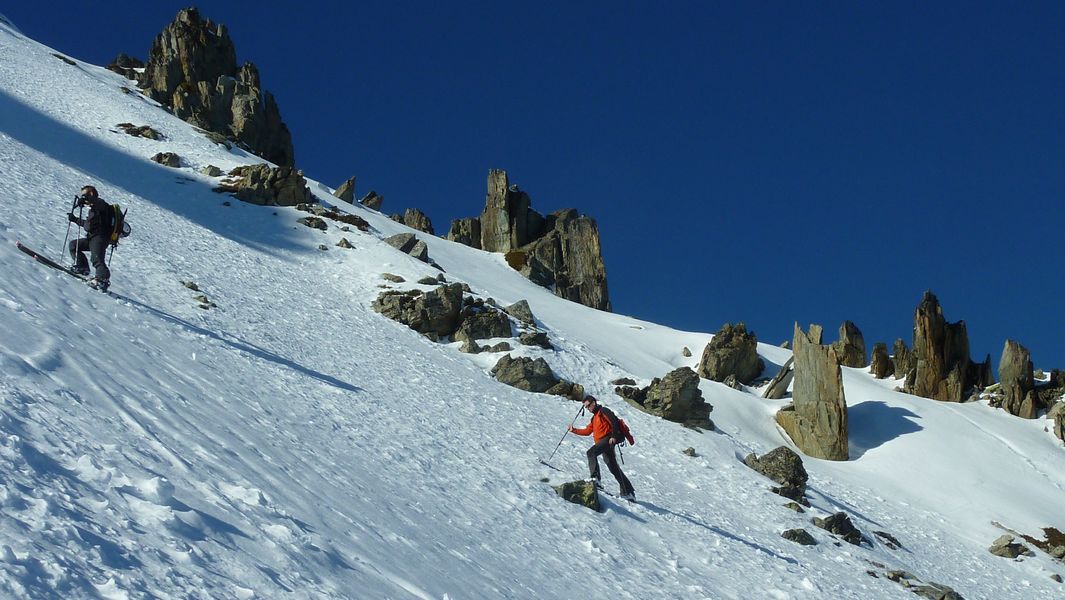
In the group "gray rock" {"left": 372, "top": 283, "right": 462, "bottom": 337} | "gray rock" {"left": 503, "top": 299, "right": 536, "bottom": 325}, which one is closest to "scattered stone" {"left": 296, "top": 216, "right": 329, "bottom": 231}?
"gray rock" {"left": 372, "top": 283, "right": 462, "bottom": 337}

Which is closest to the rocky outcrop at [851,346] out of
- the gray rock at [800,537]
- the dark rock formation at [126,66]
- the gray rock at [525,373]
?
the gray rock at [525,373]

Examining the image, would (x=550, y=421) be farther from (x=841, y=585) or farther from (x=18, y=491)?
(x=18, y=491)

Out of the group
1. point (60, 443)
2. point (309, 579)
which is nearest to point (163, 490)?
point (60, 443)

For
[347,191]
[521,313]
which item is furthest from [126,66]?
[521,313]

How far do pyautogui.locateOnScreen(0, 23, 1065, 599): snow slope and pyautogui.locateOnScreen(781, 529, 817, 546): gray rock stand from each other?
1.05ft

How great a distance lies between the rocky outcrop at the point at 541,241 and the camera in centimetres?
6988

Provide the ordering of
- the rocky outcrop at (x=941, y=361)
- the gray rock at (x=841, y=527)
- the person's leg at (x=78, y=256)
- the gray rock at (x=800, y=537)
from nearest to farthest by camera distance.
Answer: the person's leg at (x=78, y=256) < the gray rock at (x=800, y=537) < the gray rock at (x=841, y=527) < the rocky outcrop at (x=941, y=361)

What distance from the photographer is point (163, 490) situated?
853cm

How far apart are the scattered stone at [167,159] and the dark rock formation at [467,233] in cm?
3152

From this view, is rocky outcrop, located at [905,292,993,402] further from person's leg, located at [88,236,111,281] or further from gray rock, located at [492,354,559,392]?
person's leg, located at [88,236,111,281]

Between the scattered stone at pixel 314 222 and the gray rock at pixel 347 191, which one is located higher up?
the gray rock at pixel 347 191

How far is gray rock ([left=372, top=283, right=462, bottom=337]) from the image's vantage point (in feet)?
113

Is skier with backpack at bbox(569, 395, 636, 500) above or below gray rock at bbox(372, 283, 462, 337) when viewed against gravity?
below

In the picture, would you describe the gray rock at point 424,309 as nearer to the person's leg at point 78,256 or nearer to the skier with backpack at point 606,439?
the skier with backpack at point 606,439
